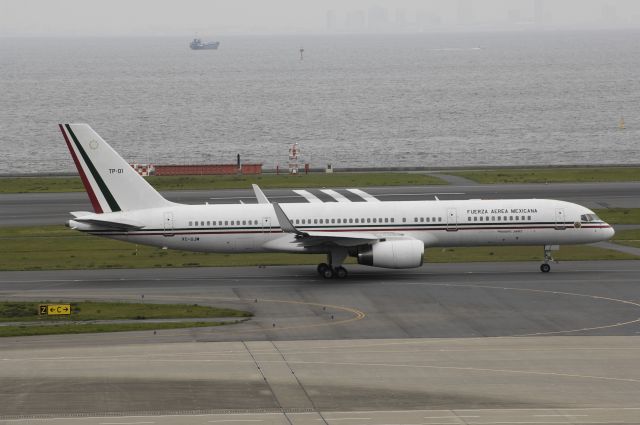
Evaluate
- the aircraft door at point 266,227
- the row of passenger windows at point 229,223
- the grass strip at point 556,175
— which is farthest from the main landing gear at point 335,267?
the grass strip at point 556,175

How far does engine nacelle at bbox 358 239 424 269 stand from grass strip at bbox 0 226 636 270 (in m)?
7.41

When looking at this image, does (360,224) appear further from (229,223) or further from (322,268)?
(229,223)

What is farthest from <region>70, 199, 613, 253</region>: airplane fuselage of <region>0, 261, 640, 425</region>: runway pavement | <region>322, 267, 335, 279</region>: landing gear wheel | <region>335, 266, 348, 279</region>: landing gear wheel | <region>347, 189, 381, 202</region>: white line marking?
<region>347, 189, 381, 202</region>: white line marking

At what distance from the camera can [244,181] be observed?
10362 cm

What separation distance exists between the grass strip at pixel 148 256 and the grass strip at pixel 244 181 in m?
27.0

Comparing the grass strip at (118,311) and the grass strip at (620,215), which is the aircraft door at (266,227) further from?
the grass strip at (620,215)

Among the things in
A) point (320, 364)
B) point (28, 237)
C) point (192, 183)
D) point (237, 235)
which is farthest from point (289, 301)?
point (192, 183)

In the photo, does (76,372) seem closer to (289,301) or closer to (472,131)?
(289,301)

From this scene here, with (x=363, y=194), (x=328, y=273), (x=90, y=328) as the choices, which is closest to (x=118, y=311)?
(x=90, y=328)

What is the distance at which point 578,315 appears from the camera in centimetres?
5081

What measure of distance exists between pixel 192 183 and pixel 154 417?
227ft

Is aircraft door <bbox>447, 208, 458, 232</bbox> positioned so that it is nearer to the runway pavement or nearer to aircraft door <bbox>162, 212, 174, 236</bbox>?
the runway pavement

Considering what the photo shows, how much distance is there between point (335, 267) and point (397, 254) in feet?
13.3

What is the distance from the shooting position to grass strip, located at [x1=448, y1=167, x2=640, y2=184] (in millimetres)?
101500
